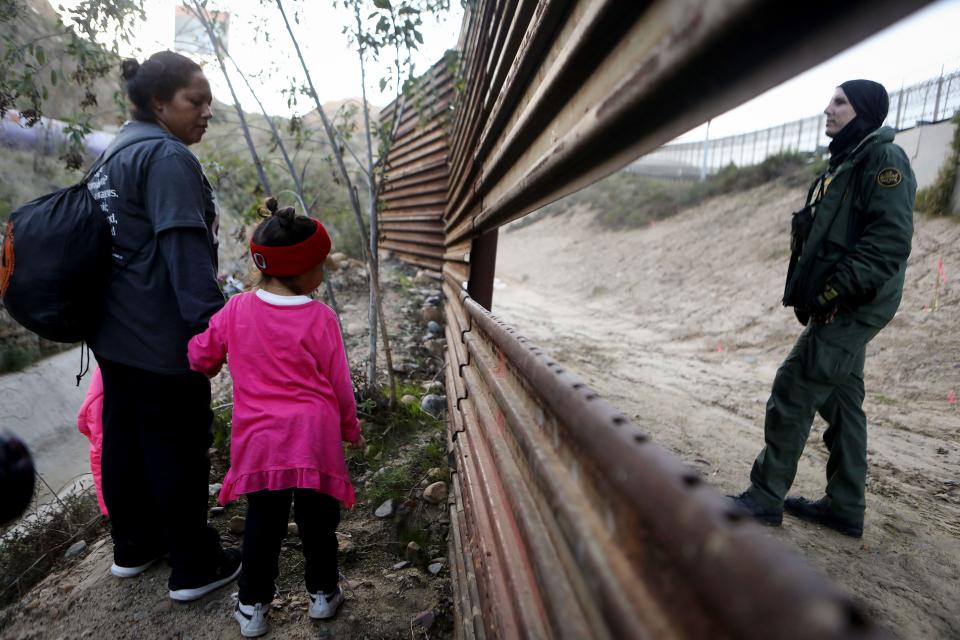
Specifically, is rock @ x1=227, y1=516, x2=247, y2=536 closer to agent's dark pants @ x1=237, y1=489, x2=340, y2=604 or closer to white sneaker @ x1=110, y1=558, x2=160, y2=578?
white sneaker @ x1=110, y1=558, x2=160, y2=578

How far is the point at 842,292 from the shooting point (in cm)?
286

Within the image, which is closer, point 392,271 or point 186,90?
point 186,90

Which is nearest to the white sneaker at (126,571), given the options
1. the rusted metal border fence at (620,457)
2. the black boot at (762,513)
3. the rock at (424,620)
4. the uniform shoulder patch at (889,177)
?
the rock at (424,620)

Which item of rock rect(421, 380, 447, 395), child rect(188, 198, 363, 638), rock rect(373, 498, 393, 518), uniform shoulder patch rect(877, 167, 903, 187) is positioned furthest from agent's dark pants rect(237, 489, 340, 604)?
uniform shoulder patch rect(877, 167, 903, 187)

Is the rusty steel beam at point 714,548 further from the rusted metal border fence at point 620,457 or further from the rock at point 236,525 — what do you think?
the rock at point 236,525

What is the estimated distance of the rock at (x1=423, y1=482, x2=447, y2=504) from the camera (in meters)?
3.39

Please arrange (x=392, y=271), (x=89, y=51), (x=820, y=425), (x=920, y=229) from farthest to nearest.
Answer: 1. (x=392, y=271)
2. (x=920, y=229)
3. (x=820, y=425)
4. (x=89, y=51)

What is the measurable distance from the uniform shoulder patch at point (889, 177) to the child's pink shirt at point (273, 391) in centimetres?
→ 279

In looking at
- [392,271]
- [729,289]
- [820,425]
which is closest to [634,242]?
[729,289]

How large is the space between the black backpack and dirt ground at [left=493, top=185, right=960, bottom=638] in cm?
360

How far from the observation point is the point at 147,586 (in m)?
2.70

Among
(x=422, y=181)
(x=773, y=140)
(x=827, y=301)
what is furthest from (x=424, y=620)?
(x=773, y=140)

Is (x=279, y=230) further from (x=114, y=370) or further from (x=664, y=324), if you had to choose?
(x=664, y=324)

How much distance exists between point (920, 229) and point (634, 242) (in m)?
8.36
